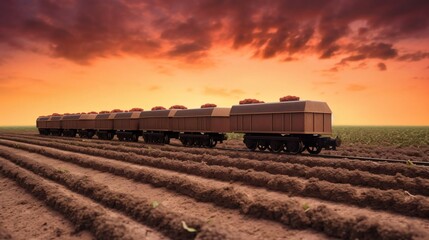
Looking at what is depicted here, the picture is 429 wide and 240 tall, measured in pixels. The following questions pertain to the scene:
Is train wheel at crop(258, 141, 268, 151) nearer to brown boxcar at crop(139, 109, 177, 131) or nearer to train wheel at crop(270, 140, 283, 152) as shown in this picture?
train wheel at crop(270, 140, 283, 152)

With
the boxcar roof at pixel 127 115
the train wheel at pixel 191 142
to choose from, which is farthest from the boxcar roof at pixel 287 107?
the boxcar roof at pixel 127 115

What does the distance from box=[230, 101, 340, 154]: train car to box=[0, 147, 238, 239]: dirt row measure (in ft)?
42.3

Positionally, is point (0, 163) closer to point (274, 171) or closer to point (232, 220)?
point (274, 171)

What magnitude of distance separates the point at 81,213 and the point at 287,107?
1604cm

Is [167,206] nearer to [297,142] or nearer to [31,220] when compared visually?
[31,220]

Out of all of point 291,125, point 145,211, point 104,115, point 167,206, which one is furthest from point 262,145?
point 104,115

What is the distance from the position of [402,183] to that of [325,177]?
3.00m

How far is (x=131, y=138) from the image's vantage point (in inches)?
1724

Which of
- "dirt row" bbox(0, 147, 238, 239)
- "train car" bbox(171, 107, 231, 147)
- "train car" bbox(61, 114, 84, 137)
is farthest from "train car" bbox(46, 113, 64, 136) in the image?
"dirt row" bbox(0, 147, 238, 239)

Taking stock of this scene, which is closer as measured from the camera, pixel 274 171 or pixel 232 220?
pixel 232 220

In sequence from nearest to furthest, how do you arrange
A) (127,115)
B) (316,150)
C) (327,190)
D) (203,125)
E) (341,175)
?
1. (327,190)
2. (341,175)
3. (316,150)
4. (203,125)
5. (127,115)

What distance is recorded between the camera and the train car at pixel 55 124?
64.2m

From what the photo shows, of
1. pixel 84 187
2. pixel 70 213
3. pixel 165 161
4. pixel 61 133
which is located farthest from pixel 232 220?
pixel 61 133

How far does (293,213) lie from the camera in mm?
10195
